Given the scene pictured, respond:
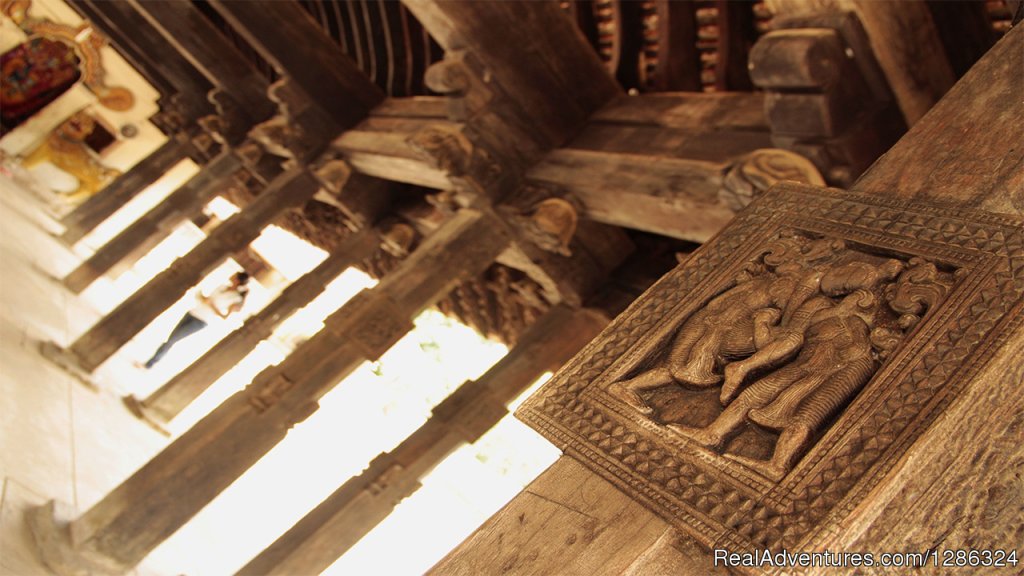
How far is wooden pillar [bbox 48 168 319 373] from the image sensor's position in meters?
5.79

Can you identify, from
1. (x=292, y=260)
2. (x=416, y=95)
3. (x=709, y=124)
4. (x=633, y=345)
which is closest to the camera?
(x=633, y=345)

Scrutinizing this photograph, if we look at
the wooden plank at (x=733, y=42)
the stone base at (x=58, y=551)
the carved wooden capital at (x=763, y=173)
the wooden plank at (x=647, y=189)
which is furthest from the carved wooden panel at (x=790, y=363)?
the stone base at (x=58, y=551)

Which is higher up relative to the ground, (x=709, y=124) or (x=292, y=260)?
(x=709, y=124)

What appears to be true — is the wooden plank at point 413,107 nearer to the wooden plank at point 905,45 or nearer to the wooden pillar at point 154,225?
the wooden pillar at point 154,225

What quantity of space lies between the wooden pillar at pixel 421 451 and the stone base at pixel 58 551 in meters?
0.70

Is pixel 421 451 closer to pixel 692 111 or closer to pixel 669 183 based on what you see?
pixel 669 183

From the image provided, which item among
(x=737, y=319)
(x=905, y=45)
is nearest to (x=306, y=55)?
(x=905, y=45)

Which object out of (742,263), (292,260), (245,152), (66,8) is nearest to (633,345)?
(742,263)

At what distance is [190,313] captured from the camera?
852 centimetres

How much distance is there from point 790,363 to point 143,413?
18.3ft

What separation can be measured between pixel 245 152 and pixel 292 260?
2.26 m

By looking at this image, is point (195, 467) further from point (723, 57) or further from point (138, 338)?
point (138, 338)

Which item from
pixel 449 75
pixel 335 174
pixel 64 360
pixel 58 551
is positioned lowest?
pixel 335 174

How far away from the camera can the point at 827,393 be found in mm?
1542
